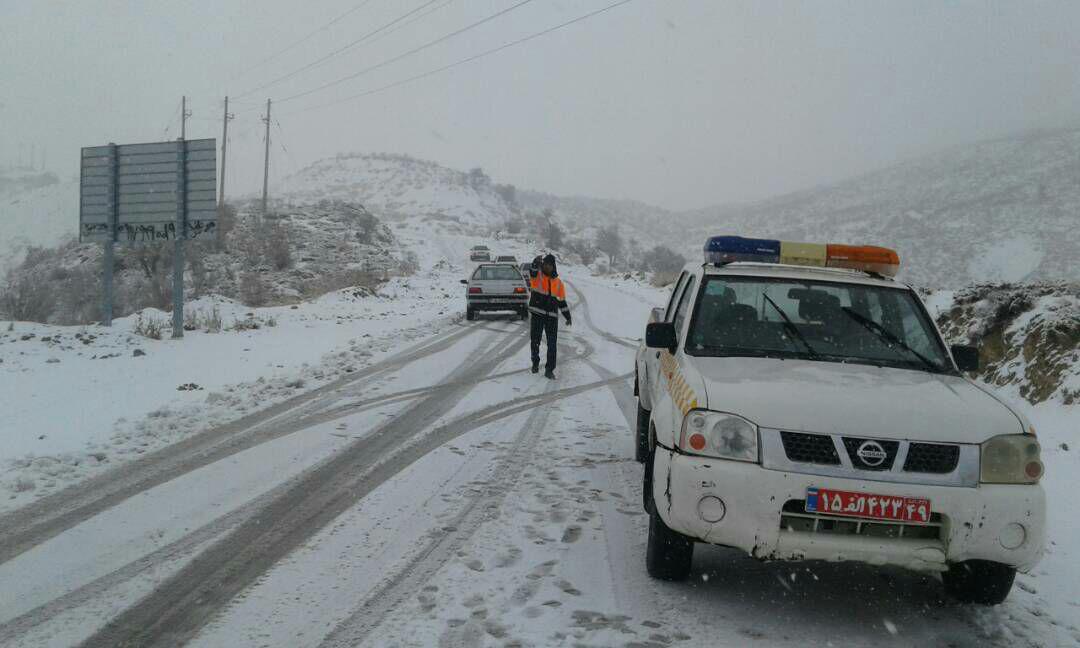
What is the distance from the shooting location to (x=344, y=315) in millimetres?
20703

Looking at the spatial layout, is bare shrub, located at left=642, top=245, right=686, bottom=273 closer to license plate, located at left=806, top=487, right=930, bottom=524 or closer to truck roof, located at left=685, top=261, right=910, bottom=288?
truck roof, located at left=685, top=261, right=910, bottom=288

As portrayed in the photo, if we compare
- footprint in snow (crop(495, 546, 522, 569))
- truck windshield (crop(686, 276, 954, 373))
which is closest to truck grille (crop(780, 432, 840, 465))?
truck windshield (crop(686, 276, 954, 373))

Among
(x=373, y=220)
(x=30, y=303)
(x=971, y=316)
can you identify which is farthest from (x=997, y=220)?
(x=30, y=303)

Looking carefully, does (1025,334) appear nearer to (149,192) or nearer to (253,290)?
(149,192)

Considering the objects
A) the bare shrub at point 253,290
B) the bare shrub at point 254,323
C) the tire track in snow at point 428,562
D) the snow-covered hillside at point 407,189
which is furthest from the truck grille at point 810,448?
the snow-covered hillside at point 407,189

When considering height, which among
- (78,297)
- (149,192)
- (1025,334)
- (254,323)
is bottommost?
(78,297)

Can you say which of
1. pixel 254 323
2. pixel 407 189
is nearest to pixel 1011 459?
pixel 254 323

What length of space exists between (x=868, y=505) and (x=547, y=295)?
26.2 ft

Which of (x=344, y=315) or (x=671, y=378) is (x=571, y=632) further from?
(x=344, y=315)

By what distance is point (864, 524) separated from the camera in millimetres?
3410

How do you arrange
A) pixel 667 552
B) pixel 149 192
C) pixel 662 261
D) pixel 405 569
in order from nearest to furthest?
pixel 667 552 → pixel 405 569 → pixel 149 192 → pixel 662 261

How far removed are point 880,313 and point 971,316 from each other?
23.6 feet

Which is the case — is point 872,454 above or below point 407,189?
below

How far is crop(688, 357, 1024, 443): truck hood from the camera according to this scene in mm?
3420
